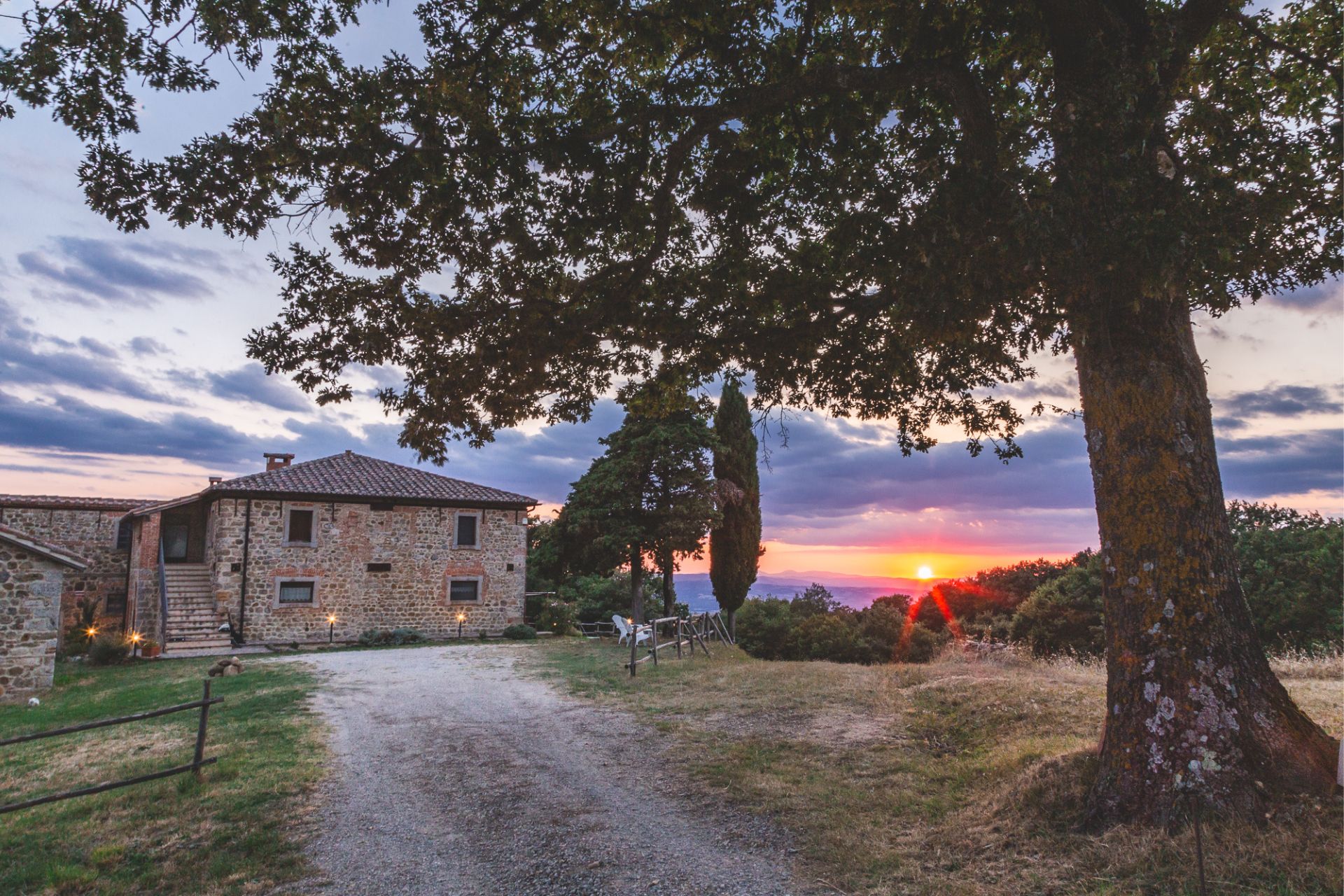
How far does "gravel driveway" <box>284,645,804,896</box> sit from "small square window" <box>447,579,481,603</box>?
598 inches

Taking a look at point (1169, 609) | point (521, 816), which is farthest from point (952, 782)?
point (521, 816)

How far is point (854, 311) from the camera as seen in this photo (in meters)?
7.92

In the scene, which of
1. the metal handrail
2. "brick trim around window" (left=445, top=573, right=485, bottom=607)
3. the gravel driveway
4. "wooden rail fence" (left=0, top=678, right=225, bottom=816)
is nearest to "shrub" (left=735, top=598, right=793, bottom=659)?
"brick trim around window" (left=445, top=573, right=485, bottom=607)

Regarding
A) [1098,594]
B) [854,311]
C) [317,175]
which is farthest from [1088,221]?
[1098,594]

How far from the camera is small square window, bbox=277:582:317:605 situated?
22703mm

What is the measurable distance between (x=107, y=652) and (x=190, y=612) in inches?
148

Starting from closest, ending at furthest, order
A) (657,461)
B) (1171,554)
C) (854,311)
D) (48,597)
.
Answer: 1. (1171,554)
2. (854,311)
3. (48,597)
4. (657,461)

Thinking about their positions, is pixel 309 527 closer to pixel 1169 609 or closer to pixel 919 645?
pixel 919 645

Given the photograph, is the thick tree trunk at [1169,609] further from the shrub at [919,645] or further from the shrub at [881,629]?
the shrub at [881,629]

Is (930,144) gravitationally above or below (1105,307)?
above

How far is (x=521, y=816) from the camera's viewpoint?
579 cm

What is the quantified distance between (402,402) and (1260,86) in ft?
33.4

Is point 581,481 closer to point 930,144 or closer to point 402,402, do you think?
point 402,402

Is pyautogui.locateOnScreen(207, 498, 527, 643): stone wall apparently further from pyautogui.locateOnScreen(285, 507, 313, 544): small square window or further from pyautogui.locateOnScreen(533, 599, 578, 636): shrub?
pyautogui.locateOnScreen(533, 599, 578, 636): shrub
